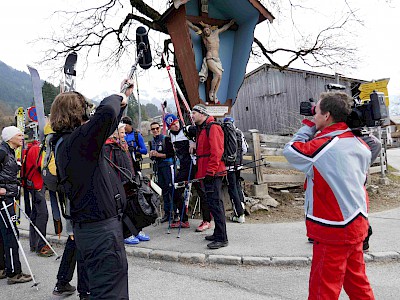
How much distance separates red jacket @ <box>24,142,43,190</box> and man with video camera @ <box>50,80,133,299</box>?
3.40m

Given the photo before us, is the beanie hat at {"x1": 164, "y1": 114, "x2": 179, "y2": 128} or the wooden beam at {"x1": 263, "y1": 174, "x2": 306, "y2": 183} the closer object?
the beanie hat at {"x1": 164, "y1": 114, "x2": 179, "y2": 128}

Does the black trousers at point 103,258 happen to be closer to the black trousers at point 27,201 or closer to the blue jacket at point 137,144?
the black trousers at point 27,201

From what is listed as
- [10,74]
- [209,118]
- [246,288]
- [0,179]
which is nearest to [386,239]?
[246,288]

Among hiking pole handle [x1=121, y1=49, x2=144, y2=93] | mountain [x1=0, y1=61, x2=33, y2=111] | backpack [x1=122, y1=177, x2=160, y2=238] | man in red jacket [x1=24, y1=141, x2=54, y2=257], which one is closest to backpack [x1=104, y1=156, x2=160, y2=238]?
backpack [x1=122, y1=177, x2=160, y2=238]

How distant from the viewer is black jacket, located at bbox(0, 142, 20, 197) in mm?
4473

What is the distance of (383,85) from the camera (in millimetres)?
9797

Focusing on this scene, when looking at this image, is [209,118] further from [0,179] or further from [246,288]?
[0,179]

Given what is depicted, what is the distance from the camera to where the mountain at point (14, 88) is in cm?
12139

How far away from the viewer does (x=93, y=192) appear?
7.42 feet

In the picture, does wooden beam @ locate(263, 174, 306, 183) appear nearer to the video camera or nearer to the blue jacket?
the blue jacket

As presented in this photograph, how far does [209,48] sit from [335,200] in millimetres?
6075

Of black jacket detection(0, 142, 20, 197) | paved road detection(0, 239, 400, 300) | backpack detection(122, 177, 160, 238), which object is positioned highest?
black jacket detection(0, 142, 20, 197)

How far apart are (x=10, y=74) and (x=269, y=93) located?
186m

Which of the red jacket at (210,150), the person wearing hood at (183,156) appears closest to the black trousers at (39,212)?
the person wearing hood at (183,156)
